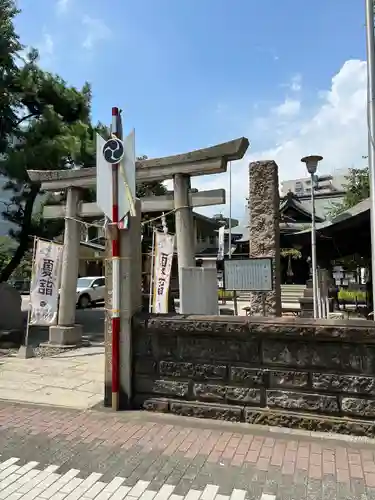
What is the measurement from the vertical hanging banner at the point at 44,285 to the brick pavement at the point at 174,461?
14.9ft

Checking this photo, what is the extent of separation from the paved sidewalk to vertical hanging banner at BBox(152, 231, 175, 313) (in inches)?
69.4

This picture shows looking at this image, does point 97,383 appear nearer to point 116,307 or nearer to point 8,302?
point 116,307

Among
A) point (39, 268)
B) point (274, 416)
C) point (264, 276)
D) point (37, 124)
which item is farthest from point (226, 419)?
point (37, 124)

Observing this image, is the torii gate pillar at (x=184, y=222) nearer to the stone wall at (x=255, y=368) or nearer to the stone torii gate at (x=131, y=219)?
the stone torii gate at (x=131, y=219)

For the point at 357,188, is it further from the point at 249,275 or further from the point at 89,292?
the point at 249,275

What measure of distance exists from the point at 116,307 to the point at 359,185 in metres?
22.2

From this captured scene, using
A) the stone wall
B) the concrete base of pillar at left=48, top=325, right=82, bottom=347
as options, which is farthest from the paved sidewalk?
the stone wall

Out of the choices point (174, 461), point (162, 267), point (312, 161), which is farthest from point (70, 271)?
point (312, 161)

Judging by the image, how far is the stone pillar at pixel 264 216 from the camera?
7324mm

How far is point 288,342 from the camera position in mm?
4430

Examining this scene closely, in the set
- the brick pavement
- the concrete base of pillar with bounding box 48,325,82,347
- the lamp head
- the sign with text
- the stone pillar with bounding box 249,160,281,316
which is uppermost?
the lamp head

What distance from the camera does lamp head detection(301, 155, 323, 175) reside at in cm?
1248

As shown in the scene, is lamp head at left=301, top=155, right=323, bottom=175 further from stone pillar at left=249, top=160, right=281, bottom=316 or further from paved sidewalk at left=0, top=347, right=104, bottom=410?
paved sidewalk at left=0, top=347, right=104, bottom=410

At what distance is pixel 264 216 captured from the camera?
7430 millimetres
